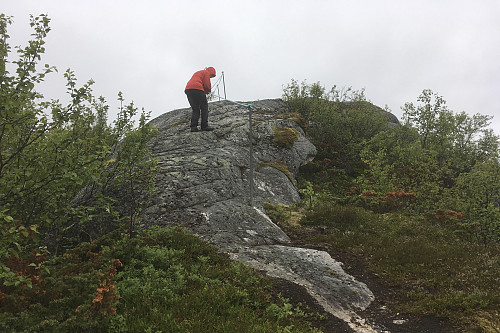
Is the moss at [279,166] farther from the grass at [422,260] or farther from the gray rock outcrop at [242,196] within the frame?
the grass at [422,260]

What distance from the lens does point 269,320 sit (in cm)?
560

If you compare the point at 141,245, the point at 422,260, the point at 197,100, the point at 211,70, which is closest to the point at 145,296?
the point at 141,245

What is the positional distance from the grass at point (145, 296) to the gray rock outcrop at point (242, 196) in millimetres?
1362

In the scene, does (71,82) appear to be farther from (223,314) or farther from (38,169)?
(223,314)


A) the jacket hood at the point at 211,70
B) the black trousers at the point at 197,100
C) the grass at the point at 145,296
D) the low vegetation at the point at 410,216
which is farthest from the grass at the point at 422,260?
the jacket hood at the point at 211,70

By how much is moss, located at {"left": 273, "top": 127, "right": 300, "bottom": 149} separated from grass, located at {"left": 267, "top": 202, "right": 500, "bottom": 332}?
19.9 ft

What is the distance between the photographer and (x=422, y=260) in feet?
29.8

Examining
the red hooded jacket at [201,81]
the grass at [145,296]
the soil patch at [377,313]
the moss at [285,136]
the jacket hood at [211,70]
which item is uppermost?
the jacket hood at [211,70]

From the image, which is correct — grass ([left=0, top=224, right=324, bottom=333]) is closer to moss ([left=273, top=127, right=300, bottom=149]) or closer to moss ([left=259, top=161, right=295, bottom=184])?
moss ([left=259, top=161, right=295, bottom=184])

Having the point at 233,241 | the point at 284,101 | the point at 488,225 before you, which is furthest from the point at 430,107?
the point at 233,241

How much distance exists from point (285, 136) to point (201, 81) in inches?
253

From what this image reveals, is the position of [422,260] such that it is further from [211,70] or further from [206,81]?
[211,70]

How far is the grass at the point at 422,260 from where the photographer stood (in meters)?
6.43

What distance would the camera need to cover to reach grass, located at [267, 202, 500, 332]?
643 cm
